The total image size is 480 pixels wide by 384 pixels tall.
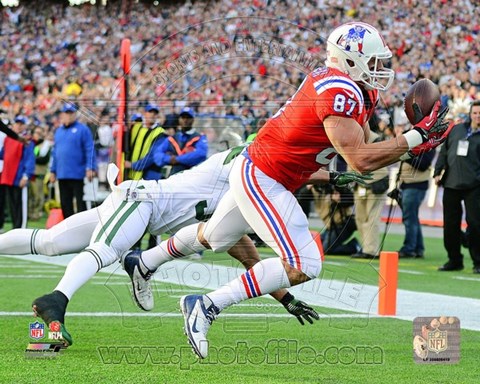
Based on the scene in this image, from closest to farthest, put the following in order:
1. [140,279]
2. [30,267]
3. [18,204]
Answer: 1. [140,279]
2. [30,267]
3. [18,204]

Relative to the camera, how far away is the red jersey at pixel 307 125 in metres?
4.76

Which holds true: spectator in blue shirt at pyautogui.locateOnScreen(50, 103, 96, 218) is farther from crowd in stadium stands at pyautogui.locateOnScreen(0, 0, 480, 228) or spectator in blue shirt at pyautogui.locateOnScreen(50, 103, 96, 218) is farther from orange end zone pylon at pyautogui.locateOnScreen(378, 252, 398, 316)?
orange end zone pylon at pyautogui.locateOnScreen(378, 252, 398, 316)

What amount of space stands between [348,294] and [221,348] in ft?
9.69

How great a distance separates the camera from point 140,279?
5.94 meters

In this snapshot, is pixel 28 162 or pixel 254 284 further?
pixel 28 162

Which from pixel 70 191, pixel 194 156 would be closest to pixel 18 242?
pixel 194 156

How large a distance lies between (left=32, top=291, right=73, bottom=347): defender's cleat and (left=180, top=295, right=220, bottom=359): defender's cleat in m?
0.62

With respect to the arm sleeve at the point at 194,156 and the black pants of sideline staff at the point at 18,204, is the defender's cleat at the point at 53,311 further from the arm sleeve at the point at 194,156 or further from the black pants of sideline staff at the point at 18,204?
the black pants of sideline staff at the point at 18,204

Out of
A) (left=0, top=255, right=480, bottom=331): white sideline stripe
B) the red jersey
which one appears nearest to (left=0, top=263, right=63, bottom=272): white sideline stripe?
(left=0, top=255, right=480, bottom=331): white sideline stripe

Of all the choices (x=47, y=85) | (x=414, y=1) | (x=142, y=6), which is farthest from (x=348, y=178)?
(x=142, y=6)

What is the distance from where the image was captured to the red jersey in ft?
15.6

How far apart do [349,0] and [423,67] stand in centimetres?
Result: 465

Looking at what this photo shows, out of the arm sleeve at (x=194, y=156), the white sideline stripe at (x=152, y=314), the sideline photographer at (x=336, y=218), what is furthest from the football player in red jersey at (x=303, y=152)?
the sideline photographer at (x=336, y=218)

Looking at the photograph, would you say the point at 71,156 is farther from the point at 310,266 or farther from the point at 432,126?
the point at 432,126
